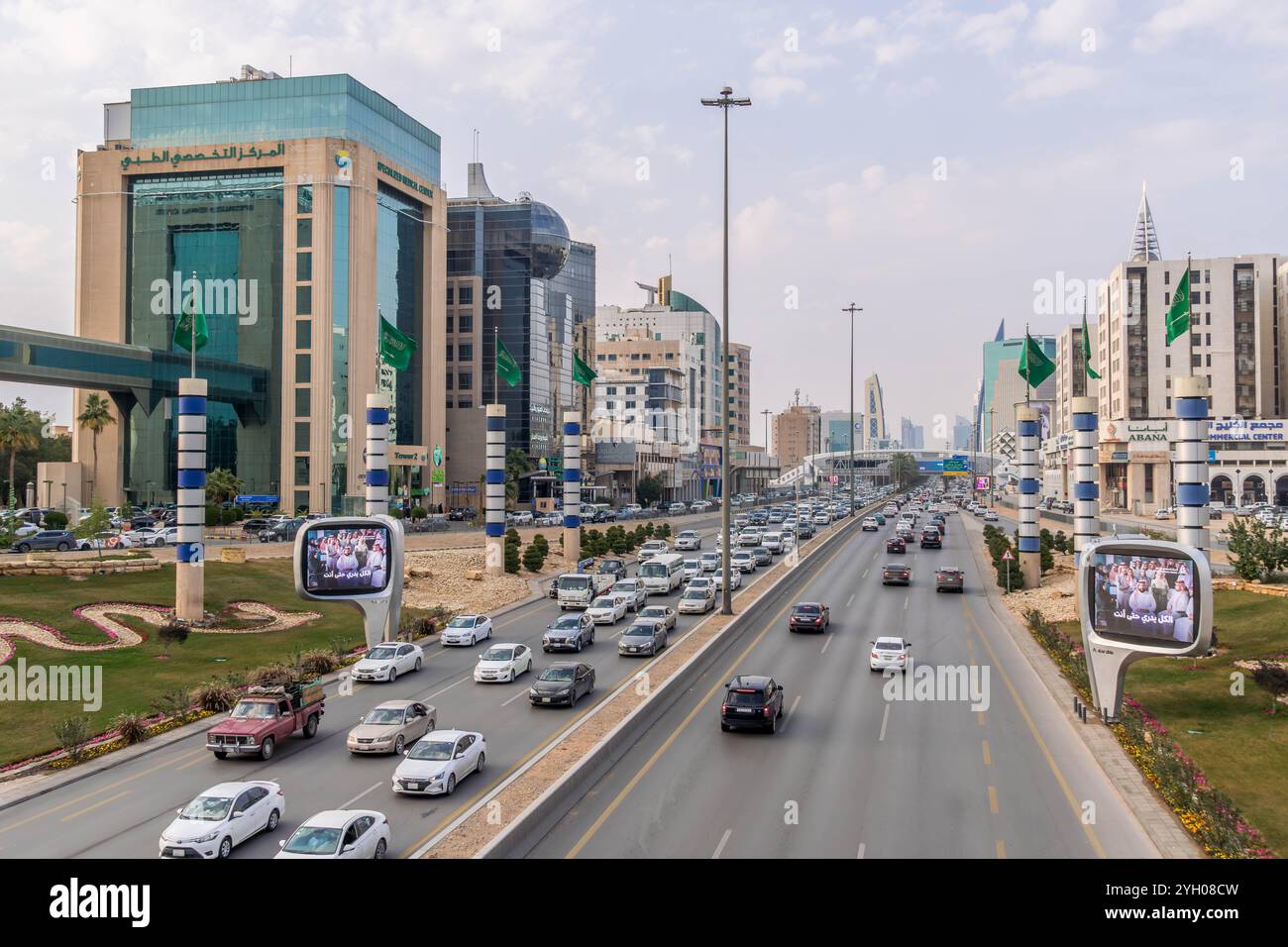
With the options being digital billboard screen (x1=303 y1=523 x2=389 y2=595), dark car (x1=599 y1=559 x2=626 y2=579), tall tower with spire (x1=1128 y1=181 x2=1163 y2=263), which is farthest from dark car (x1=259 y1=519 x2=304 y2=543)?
tall tower with spire (x1=1128 y1=181 x2=1163 y2=263)

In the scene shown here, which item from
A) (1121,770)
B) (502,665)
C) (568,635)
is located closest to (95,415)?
(568,635)

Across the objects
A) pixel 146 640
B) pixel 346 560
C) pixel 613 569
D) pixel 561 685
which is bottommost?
pixel 146 640

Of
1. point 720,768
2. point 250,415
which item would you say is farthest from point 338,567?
point 250,415

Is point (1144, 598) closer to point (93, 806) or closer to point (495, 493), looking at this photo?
point (93, 806)

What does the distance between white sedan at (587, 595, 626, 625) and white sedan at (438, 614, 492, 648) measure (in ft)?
16.7

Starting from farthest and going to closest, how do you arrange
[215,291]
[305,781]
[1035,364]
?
[215,291], [1035,364], [305,781]

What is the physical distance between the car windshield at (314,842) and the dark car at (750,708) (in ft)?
42.2

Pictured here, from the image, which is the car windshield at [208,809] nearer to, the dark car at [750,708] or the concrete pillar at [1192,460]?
the dark car at [750,708]

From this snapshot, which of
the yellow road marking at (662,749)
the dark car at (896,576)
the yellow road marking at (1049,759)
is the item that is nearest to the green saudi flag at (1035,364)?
the dark car at (896,576)

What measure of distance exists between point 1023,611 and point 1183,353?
104m

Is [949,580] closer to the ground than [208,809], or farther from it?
farther from it

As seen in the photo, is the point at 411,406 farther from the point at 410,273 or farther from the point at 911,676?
the point at 911,676

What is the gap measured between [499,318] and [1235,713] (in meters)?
126

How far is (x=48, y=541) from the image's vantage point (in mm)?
60312
